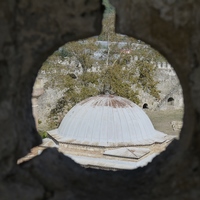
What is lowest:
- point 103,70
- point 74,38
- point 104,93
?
point 104,93

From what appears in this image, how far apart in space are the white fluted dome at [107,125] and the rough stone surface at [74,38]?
9120mm

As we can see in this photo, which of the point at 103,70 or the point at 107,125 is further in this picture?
the point at 103,70

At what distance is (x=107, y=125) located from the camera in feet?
38.7

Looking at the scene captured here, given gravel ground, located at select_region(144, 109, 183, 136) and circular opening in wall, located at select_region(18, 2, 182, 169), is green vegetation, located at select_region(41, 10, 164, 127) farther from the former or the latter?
gravel ground, located at select_region(144, 109, 183, 136)

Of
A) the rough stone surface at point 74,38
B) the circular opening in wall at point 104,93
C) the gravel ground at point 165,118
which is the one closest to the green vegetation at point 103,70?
the circular opening in wall at point 104,93

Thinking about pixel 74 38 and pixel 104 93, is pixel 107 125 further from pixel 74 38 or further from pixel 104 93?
pixel 74 38

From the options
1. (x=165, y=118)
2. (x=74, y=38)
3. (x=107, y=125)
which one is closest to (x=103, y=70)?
(x=165, y=118)

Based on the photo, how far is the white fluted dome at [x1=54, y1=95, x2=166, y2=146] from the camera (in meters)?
11.6

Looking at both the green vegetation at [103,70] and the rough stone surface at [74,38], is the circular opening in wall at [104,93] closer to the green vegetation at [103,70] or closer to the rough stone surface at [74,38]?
the green vegetation at [103,70]

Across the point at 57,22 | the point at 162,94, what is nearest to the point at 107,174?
the point at 57,22

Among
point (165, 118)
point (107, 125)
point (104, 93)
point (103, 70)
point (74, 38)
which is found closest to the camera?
point (74, 38)

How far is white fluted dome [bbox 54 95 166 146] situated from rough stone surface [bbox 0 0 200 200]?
9120 millimetres

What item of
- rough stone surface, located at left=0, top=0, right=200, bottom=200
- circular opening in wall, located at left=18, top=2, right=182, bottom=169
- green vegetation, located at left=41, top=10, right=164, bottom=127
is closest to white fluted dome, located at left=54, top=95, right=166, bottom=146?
circular opening in wall, located at left=18, top=2, right=182, bottom=169

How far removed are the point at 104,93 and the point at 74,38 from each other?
15660 mm
